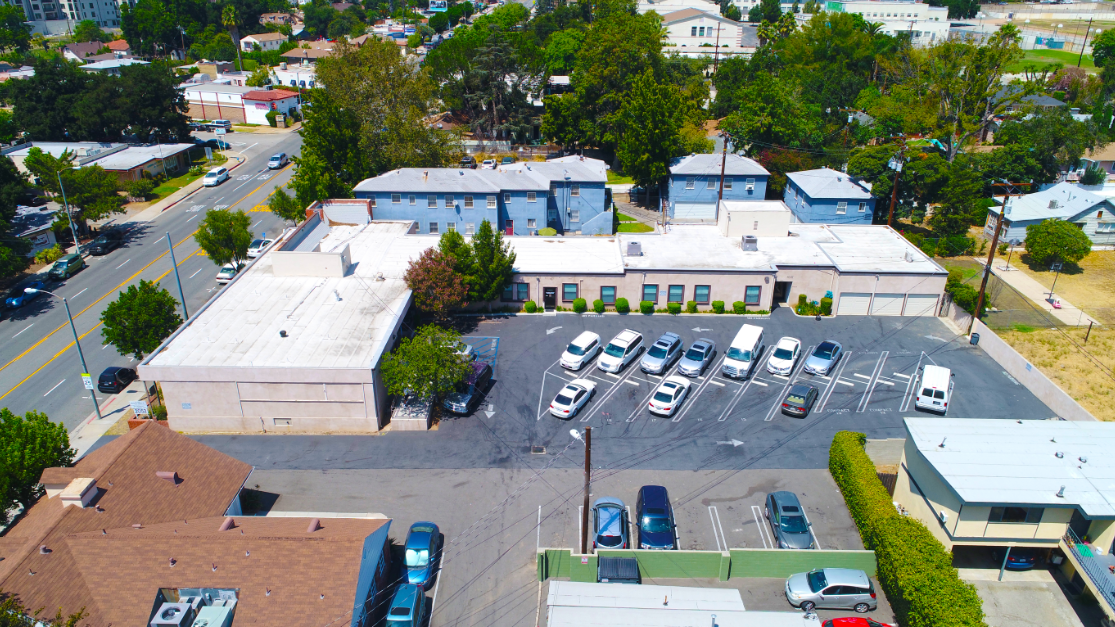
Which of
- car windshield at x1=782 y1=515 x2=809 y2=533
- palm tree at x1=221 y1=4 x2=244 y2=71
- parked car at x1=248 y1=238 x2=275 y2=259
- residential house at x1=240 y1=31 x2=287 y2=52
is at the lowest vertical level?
car windshield at x1=782 y1=515 x2=809 y2=533

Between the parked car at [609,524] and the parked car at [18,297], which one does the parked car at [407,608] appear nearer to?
the parked car at [609,524]

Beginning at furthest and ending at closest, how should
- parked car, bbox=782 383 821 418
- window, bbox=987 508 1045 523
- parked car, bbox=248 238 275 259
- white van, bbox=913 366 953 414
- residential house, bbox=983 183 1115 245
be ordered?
residential house, bbox=983 183 1115 245, parked car, bbox=248 238 275 259, white van, bbox=913 366 953 414, parked car, bbox=782 383 821 418, window, bbox=987 508 1045 523

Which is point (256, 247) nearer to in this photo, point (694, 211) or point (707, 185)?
point (694, 211)

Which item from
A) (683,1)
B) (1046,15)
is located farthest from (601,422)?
(1046,15)

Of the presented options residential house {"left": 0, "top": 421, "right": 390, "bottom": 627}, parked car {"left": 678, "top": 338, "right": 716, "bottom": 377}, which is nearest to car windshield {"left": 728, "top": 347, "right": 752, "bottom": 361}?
parked car {"left": 678, "top": 338, "right": 716, "bottom": 377}

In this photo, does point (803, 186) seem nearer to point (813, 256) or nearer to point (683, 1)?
point (813, 256)

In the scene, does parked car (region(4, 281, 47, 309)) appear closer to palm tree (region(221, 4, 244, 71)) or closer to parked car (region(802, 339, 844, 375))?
parked car (region(802, 339, 844, 375))
